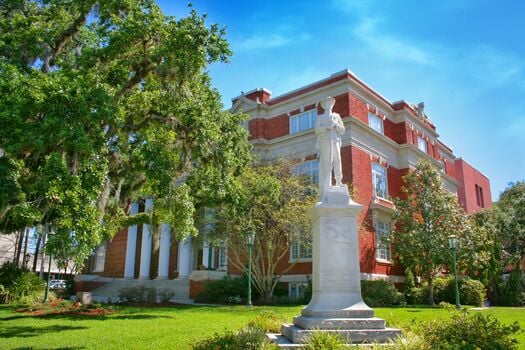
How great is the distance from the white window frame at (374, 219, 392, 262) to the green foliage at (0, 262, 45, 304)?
60.1 feet

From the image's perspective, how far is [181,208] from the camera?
13562 mm

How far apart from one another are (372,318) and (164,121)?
29.1 ft

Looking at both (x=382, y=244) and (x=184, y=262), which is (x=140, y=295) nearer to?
(x=184, y=262)

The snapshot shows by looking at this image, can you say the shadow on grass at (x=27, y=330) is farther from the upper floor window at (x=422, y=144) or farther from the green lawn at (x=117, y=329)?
the upper floor window at (x=422, y=144)

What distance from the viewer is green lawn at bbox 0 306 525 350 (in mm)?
9906

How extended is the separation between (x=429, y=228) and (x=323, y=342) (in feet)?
63.2

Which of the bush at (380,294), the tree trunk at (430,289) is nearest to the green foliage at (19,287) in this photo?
the bush at (380,294)

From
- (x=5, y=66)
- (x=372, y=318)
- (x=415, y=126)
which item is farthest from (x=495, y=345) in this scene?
(x=415, y=126)

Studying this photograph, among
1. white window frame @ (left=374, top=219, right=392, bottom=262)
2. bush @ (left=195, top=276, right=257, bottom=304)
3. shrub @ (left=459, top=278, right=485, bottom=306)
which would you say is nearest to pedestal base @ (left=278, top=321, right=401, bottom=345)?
bush @ (left=195, top=276, right=257, bottom=304)

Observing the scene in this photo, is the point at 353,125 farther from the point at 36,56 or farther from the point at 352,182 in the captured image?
the point at 36,56

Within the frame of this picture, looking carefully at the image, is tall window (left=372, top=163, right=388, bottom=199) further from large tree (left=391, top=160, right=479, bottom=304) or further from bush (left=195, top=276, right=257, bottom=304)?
bush (left=195, top=276, right=257, bottom=304)

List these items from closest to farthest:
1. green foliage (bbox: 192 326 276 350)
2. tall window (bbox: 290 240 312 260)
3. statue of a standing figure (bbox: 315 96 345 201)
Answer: green foliage (bbox: 192 326 276 350) → statue of a standing figure (bbox: 315 96 345 201) → tall window (bbox: 290 240 312 260)

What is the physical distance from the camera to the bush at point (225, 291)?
23797 millimetres

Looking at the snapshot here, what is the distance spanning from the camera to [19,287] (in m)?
22.1
